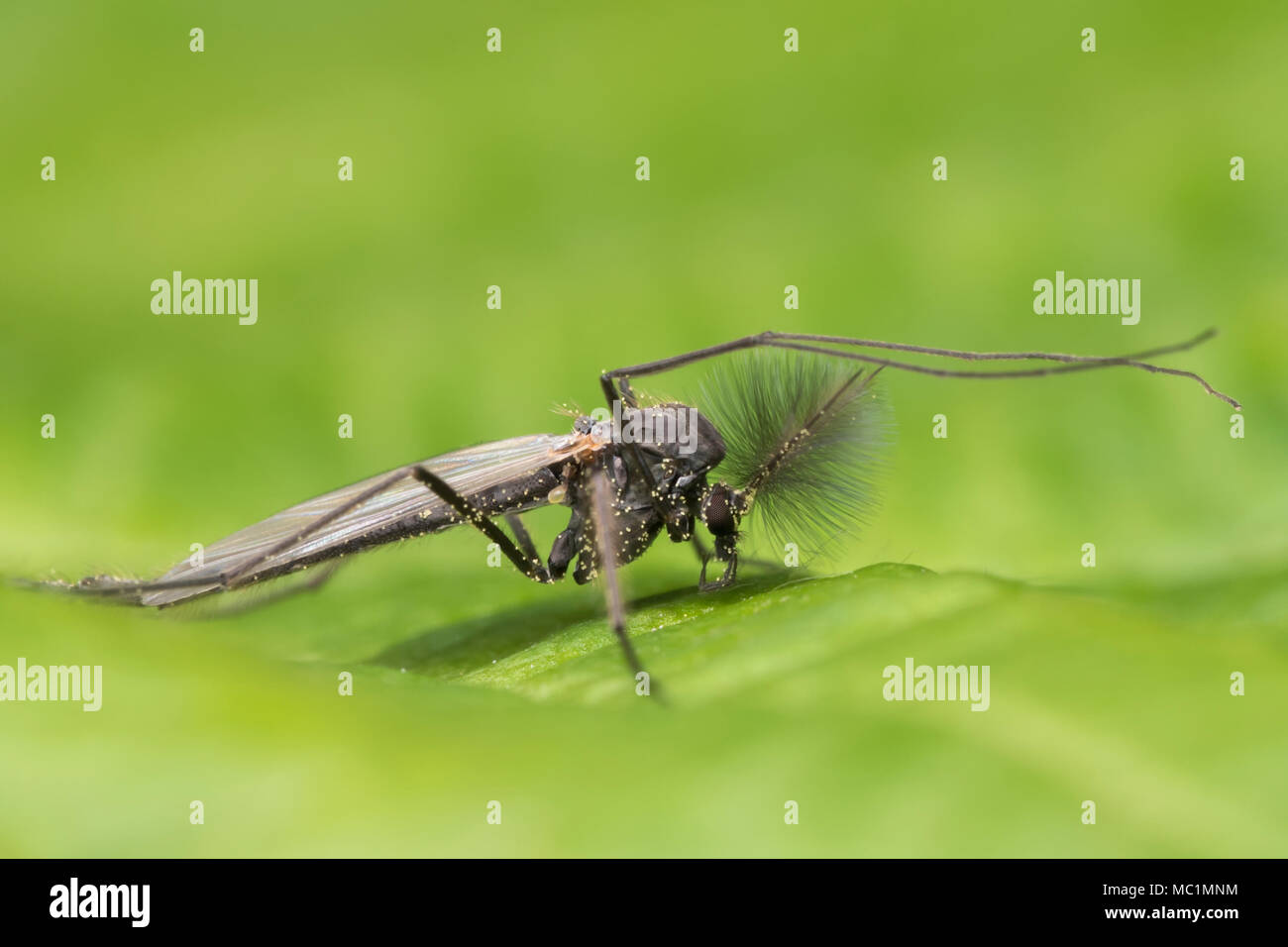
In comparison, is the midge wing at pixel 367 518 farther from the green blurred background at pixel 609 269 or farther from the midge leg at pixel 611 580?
the midge leg at pixel 611 580

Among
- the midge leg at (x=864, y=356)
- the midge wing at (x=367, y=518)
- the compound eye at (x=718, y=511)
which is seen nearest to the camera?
the midge leg at (x=864, y=356)

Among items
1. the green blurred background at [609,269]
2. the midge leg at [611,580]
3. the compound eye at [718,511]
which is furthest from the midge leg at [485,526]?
the compound eye at [718,511]

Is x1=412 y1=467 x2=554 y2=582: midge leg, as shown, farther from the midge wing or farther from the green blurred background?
the green blurred background

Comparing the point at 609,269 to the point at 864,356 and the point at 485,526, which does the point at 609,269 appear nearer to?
the point at 485,526

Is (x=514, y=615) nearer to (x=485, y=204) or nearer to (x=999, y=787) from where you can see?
(x=485, y=204)

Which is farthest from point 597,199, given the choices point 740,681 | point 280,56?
point 740,681

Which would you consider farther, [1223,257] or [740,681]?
[1223,257]
